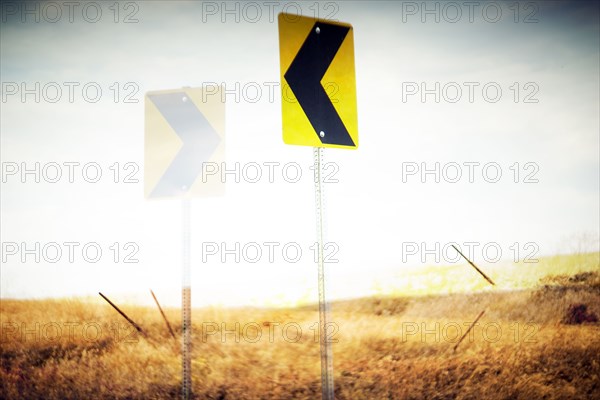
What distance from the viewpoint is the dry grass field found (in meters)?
5.16

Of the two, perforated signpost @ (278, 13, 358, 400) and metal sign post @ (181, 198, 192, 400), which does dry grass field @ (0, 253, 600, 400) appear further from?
perforated signpost @ (278, 13, 358, 400)

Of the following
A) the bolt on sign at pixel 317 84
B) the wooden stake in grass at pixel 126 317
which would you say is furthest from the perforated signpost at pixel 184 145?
the wooden stake in grass at pixel 126 317

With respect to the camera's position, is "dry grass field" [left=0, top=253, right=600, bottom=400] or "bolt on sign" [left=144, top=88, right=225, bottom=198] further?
"dry grass field" [left=0, top=253, right=600, bottom=400]

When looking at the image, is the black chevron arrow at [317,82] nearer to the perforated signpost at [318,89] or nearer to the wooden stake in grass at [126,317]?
the perforated signpost at [318,89]

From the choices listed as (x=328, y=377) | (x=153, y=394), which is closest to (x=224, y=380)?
(x=153, y=394)

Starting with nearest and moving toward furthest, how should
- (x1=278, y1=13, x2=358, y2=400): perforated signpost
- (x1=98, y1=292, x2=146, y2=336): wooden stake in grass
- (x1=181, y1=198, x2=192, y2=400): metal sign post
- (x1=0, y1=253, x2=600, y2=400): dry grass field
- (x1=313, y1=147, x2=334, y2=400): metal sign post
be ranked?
(x1=313, y1=147, x2=334, y2=400): metal sign post, (x1=278, y1=13, x2=358, y2=400): perforated signpost, (x1=181, y1=198, x2=192, y2=400): metal sign post, (x1=0, y1=253, x2=600, y2=400): dry grass field, (x1=98, y1=292, x2=146, y2=336): wooden stake in grass

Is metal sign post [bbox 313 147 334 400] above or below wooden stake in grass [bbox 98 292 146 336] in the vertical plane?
above

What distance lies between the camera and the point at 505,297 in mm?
6344

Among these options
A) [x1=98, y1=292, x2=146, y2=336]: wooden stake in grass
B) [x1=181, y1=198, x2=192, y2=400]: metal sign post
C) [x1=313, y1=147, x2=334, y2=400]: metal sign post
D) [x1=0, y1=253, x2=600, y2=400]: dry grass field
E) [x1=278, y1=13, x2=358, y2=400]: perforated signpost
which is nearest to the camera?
[x1=313, y1=147, x2=334, y2=400]: metal sign post

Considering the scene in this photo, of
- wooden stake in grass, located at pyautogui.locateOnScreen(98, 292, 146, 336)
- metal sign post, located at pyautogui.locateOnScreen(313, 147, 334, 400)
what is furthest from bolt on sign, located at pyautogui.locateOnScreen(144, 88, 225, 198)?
wooden stake in grass, located at pyautogui.locateOnScreen(98, 292, 146, 336)

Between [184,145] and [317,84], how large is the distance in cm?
129

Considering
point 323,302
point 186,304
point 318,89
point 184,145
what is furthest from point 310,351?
point 318,89

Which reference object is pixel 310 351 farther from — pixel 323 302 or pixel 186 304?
pixel 323 302

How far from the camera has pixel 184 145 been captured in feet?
12.5
